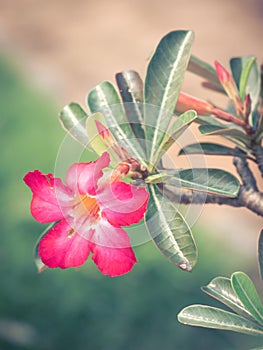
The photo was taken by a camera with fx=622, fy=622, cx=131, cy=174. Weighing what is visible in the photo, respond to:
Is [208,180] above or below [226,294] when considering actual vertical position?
above

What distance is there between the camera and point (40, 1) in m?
4.57

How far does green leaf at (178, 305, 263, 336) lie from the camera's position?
627 millimetres

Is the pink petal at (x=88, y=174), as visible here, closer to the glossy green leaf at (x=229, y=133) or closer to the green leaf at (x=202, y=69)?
the glossy green leaf at (x=229, y=133)

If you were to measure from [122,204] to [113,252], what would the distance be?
0.05 metres

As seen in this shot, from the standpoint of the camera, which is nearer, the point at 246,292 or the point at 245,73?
the point at 246,292

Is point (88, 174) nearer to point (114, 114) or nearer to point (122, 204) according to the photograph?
point (122, 204)

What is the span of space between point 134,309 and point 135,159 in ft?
5.67

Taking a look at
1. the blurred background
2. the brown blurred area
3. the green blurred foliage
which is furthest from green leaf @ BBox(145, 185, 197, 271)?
the brown blurred area

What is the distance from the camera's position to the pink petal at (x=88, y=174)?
1.90 ft

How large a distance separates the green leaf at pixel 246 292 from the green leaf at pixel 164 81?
156 millimetres

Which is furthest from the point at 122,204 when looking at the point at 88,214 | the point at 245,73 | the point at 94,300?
the point at 94,300

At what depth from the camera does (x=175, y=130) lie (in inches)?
25.2

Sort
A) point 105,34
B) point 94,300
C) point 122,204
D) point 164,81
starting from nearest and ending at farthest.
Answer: point 122,204 < point 164,81 < point 94,300 < point 105,34

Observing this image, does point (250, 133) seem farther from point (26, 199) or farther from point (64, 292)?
point (26, 199)
